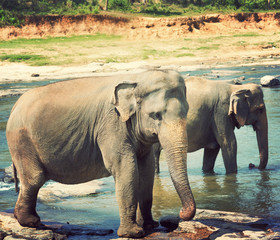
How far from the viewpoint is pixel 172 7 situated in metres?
55.0

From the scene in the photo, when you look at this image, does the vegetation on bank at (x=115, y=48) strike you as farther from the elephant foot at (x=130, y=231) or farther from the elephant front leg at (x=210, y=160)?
the elephant foot at (x=130, y=231)

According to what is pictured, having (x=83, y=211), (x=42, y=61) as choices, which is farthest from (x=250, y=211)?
(x=42, y=61)

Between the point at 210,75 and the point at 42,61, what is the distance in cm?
1165

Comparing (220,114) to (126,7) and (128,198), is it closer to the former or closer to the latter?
(128,198)

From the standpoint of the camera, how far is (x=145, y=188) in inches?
221

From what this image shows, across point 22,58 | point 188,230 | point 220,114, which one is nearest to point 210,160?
point 220,114

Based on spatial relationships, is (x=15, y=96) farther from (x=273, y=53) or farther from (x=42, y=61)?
(x=273, y=53)

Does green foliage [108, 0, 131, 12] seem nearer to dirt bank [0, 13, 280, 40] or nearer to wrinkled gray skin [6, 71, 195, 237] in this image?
dirt bank [0, 13, 280, 40]

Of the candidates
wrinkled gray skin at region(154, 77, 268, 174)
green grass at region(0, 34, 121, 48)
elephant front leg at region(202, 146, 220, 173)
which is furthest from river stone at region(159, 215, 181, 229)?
green grass at region(0, 34, 121, 48)

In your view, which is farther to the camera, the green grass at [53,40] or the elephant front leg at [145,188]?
the green grass at [53,40]

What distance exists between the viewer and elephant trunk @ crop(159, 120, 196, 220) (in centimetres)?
466

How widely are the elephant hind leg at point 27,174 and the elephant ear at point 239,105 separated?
374cm

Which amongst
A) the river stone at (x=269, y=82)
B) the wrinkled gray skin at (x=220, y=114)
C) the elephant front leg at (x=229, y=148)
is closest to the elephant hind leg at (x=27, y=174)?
the wrinkled gray skin at (x=220, y=114)

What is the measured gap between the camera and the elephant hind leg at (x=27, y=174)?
18.4ft
